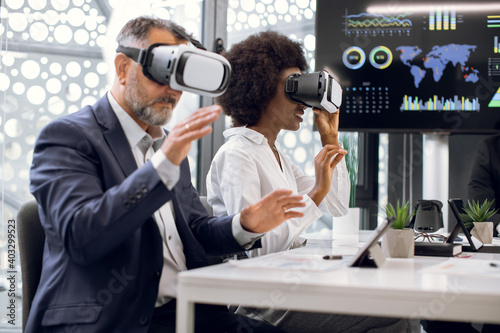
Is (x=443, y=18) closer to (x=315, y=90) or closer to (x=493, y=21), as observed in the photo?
(x=493, y=21)

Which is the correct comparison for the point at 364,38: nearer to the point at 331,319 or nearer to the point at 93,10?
the point at 93,10

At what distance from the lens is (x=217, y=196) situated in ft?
6.61

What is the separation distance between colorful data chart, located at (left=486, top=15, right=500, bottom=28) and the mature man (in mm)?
2205

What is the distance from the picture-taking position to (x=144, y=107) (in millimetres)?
1487

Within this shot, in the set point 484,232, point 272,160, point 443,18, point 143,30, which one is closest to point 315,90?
point 272,160

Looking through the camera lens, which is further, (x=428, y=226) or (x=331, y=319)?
(x=428, y=226)

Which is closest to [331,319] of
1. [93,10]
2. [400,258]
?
[400,258]

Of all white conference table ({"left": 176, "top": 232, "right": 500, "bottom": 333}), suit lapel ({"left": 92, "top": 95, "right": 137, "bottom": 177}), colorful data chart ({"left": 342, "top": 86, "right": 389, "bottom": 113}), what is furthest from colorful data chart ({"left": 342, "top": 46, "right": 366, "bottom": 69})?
white conference table ({"left": 176, "top": 232, "right": 500, "bottom": 333})

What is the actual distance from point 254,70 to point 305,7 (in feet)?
5.83

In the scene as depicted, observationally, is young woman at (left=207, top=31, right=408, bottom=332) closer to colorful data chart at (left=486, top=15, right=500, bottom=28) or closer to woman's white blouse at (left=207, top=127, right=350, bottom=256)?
woman's white blouse at (left=207, top=127, right=350, bottom=256)

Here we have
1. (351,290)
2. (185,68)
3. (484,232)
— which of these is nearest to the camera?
(351,290)

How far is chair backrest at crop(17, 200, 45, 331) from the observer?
136 centimetres

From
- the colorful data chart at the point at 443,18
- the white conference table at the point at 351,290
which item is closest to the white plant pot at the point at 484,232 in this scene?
the white conference table at the point at 351,290

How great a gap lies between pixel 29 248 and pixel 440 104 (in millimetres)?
2470
